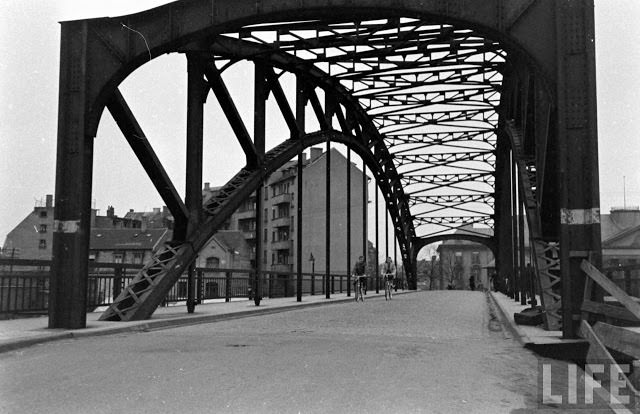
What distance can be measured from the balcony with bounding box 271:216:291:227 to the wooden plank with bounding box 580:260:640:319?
74868 millimetres

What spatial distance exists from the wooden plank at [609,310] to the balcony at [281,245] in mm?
74302

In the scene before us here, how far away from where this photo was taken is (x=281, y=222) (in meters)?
84.0

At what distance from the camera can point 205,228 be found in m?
14.4

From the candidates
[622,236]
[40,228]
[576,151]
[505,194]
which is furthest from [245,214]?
[576,151]

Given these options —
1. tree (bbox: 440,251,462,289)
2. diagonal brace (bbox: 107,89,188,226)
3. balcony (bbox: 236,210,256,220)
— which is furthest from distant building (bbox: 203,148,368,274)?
diagonal brace (bbox: 107,89,188,226)

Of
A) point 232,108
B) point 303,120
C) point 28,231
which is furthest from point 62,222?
point 28,231

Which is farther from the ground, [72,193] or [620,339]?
[72,193]

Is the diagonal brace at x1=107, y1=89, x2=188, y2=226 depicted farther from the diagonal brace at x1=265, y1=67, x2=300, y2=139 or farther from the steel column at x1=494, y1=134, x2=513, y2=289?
the steel column at x1=494, y1=134, x2=513, y2=289

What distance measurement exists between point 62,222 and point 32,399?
6.11 metres

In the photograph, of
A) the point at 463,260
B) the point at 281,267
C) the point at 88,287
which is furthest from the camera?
the point at 463,260

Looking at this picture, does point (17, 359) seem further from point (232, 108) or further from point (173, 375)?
point (232, 108)

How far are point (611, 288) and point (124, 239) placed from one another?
280 ft

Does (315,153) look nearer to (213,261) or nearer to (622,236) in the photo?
(213,261)

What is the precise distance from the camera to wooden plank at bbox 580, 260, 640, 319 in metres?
6.18
